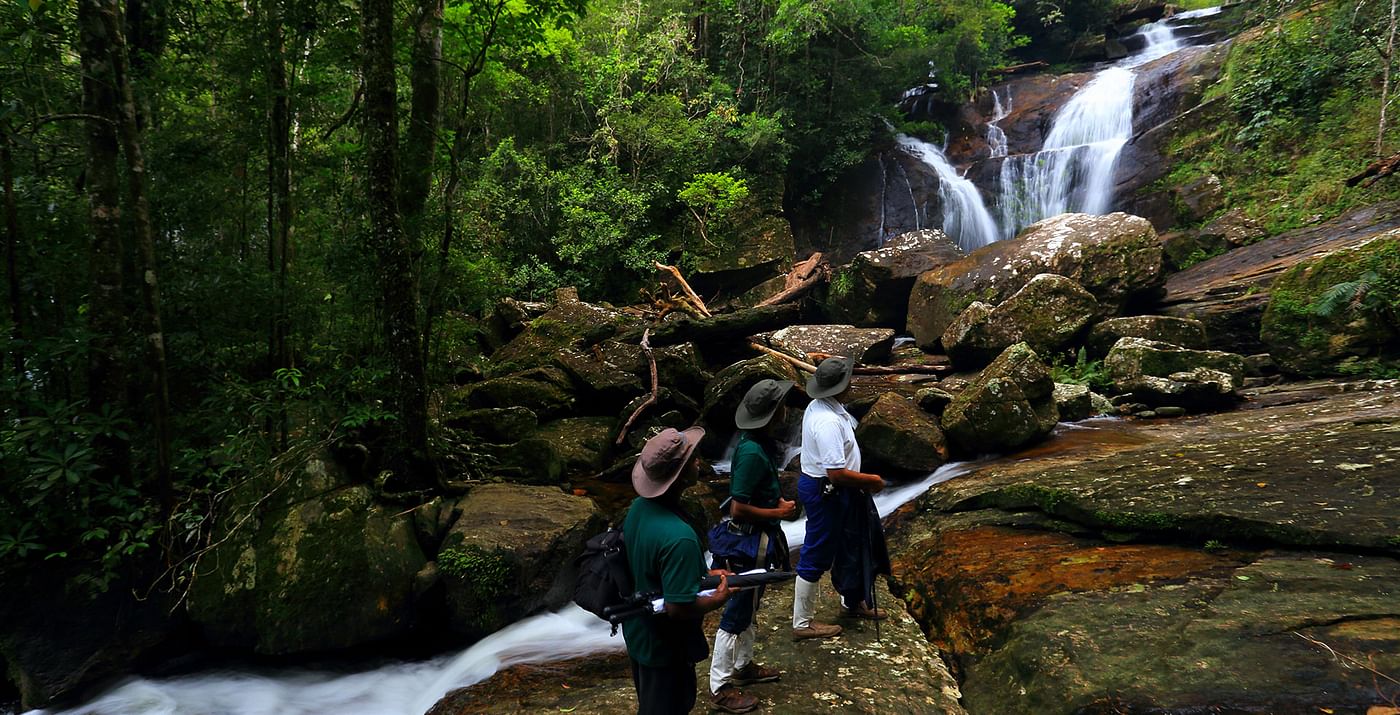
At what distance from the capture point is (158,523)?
4.92m

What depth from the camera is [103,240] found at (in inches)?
186

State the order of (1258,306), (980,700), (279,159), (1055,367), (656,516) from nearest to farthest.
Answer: (656,516) → (980,700) → (279,159) → (1258,306) → (1055,367)

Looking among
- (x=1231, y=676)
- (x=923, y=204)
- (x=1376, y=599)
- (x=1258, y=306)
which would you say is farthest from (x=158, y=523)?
(x=923, y=204)

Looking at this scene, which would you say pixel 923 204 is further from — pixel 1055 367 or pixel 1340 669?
pixel 1340 669

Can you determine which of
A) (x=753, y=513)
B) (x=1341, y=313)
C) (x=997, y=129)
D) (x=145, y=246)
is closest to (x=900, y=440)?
(x=753, y=513)

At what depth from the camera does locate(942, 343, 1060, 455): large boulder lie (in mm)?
7223

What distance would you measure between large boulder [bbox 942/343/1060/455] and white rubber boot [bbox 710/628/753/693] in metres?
4.94

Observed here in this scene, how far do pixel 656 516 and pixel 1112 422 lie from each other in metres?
7.63

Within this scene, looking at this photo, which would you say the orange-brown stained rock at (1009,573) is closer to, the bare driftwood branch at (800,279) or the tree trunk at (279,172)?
the tree trunk at (279,172)

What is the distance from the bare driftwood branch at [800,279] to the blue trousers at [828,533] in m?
11.9

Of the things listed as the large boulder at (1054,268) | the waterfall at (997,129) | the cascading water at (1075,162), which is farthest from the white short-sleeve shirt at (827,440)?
the waterfall at (997,129)

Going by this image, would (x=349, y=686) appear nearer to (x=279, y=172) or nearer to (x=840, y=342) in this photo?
(x=279, y=172)

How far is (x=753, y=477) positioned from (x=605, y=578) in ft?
3.89

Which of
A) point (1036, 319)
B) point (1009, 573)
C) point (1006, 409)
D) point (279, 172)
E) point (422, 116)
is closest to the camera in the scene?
point (1009, 573)
